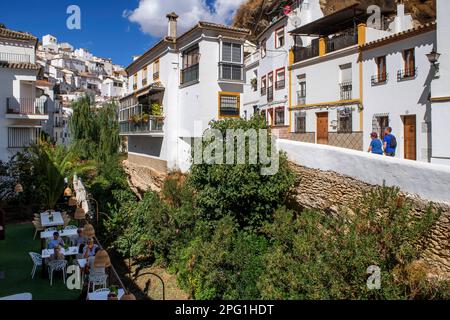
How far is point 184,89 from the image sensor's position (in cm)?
2030

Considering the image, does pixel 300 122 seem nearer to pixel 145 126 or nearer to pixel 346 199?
pixel 145 126

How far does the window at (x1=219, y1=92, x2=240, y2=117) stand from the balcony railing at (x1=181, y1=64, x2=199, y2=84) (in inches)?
65.8

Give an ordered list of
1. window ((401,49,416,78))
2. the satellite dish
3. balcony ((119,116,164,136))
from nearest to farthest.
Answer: window ((401,49,416,78))
balcony ((119,116,164,136))
the satellite dish

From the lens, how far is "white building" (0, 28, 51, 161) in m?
19.7

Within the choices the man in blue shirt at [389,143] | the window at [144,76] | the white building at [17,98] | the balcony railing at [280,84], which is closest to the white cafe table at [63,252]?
the man in blue shirt at [389,143]

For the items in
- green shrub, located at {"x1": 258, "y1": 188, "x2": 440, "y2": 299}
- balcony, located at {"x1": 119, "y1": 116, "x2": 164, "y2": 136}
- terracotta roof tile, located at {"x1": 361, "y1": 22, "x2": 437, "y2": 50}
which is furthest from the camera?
balcony, located at {"x1": 119, "y1": 116, "x2": 164, "y2": 136}

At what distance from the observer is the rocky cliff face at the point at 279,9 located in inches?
874

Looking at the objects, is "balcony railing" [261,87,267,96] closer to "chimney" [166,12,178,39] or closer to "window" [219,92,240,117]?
"window" [219,92,240,117]

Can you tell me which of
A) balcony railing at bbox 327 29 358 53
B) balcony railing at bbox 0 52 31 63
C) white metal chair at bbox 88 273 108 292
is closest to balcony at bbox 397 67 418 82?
balcony railing at bbox 327 29 358 53

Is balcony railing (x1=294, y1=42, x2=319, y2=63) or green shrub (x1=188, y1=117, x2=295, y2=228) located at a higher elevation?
balcony railing (x1=294, y1=42, x2=319, y2=63)

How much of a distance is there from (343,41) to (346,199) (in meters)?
11.5

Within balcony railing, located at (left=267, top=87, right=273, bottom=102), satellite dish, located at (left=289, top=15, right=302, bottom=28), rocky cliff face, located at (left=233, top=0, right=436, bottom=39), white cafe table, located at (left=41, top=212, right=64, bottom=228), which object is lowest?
white cafe table, located at (left=41, top=212, right=64, bottom=228)

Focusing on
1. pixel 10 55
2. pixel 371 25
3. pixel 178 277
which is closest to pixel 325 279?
pixel 178 277

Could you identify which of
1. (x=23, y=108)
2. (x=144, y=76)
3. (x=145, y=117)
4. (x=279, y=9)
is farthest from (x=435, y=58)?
(x=23, y=108)
